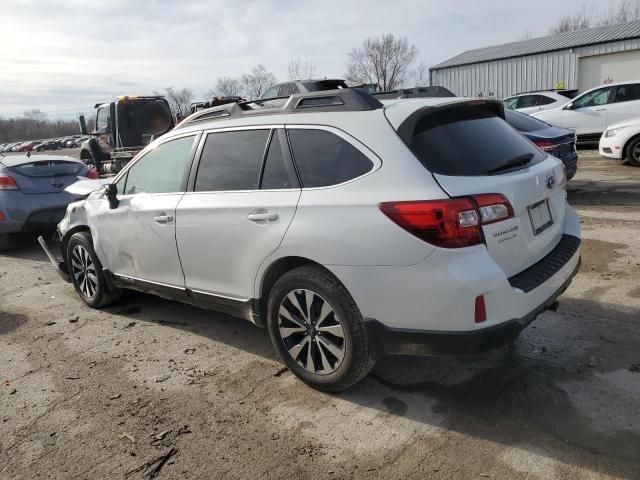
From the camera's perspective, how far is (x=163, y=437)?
3.10 metres

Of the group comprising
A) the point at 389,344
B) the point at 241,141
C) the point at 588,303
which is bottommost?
the point at 588,303

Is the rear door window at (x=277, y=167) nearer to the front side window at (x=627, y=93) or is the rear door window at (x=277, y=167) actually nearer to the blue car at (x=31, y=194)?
the blue car at (x=31, y=194)

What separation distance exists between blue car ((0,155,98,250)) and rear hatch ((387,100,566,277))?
6.74 metres

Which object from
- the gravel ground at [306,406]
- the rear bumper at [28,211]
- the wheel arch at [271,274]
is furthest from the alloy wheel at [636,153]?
the rear bumper at [28,211]

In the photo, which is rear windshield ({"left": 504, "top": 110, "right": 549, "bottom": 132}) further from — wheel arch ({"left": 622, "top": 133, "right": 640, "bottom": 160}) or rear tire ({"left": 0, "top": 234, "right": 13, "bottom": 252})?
rear tire ({"left": 0, "top": 234, "right": 13, "bottom": 252})

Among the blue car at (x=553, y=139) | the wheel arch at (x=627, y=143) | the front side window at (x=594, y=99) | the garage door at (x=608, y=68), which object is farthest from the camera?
the garage door at (x=608, y=68)

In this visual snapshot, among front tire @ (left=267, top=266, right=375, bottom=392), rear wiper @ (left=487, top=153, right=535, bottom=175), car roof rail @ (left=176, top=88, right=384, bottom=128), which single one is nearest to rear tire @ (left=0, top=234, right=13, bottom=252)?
car roof rail @ (left=176, top=88, right=384, bottom=128)

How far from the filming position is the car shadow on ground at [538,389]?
2.78 meters

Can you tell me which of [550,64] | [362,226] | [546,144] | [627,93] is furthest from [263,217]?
[550,64]

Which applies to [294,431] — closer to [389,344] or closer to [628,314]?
[389,344]

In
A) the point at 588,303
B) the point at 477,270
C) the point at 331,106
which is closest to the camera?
the point at 477,270

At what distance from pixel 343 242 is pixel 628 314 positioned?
2699 mm

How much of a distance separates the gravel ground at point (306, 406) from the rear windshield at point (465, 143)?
1385 mm

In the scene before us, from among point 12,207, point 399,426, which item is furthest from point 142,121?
point 399,426
